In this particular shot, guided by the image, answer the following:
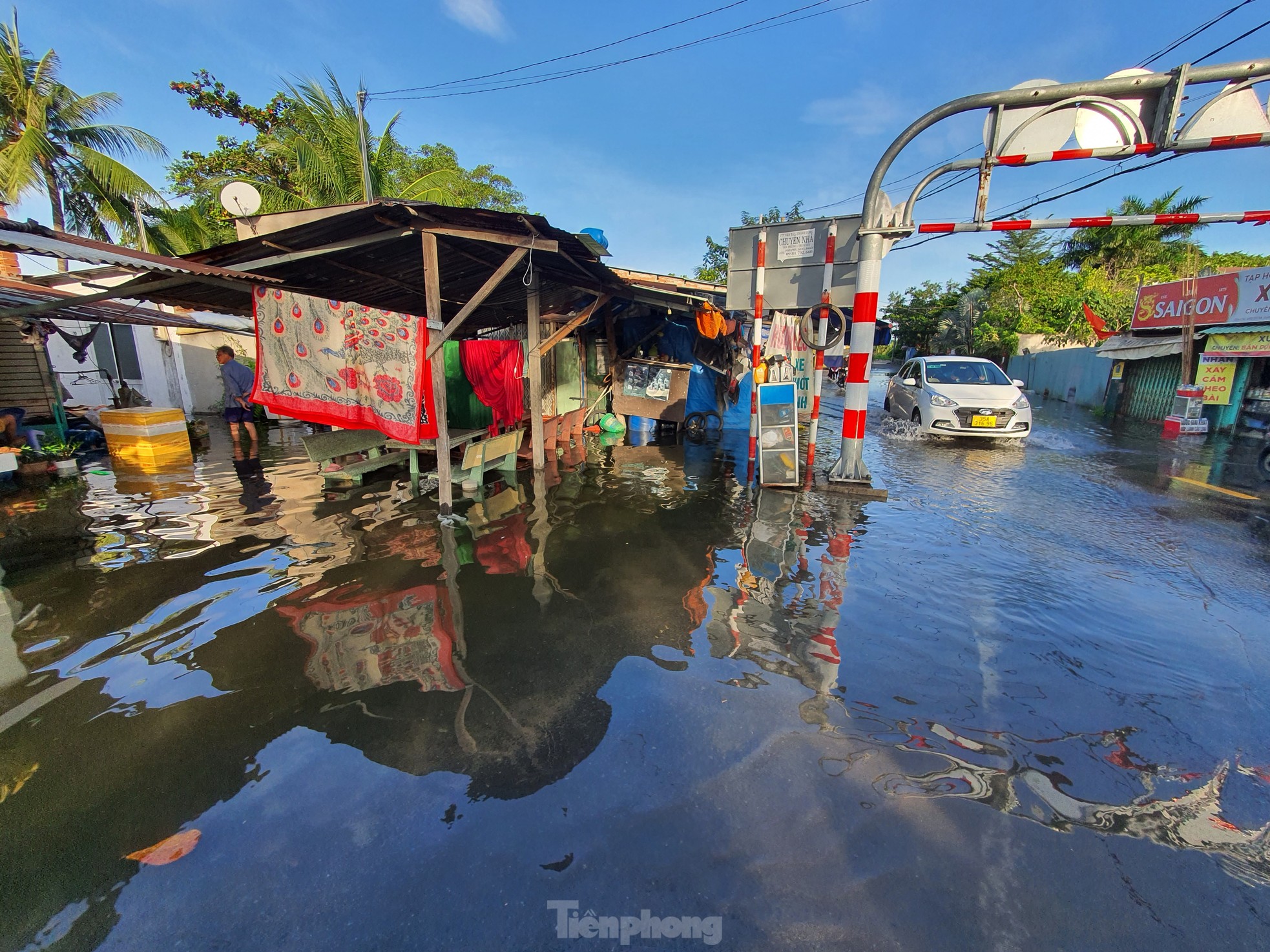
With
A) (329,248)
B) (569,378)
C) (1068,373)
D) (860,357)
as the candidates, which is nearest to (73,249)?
(329,248)

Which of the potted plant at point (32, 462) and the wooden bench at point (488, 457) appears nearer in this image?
the wooden bench at point (488, 457)

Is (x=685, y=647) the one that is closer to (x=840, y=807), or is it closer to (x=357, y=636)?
(x=840, y=807)

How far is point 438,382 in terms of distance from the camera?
630 cm

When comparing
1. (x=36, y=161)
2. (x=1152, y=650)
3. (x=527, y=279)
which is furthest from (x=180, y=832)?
(x=36, y=161)

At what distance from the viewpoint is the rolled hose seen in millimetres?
6957

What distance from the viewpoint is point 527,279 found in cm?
725

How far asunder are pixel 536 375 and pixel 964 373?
9.17m

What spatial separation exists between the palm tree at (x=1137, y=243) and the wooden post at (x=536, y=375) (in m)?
30.9

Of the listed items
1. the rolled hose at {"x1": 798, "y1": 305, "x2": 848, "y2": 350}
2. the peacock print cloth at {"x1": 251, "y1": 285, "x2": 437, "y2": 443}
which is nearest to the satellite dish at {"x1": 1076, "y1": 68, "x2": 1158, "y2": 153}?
the rolled hose at {"x1": 798, "y1": 305, "x2": 848, "y2": 350}

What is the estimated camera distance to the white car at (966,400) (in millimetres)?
9904

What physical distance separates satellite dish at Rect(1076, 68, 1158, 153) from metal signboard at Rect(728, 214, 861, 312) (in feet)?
7.18

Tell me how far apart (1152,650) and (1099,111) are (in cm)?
532

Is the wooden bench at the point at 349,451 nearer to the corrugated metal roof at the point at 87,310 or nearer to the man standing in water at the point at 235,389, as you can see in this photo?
the corrugated metal roof at the point at 87,310

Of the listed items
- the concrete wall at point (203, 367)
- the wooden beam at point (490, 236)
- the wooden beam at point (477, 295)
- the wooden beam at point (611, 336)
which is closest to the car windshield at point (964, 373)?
the wooden beam at point (611, 336)
